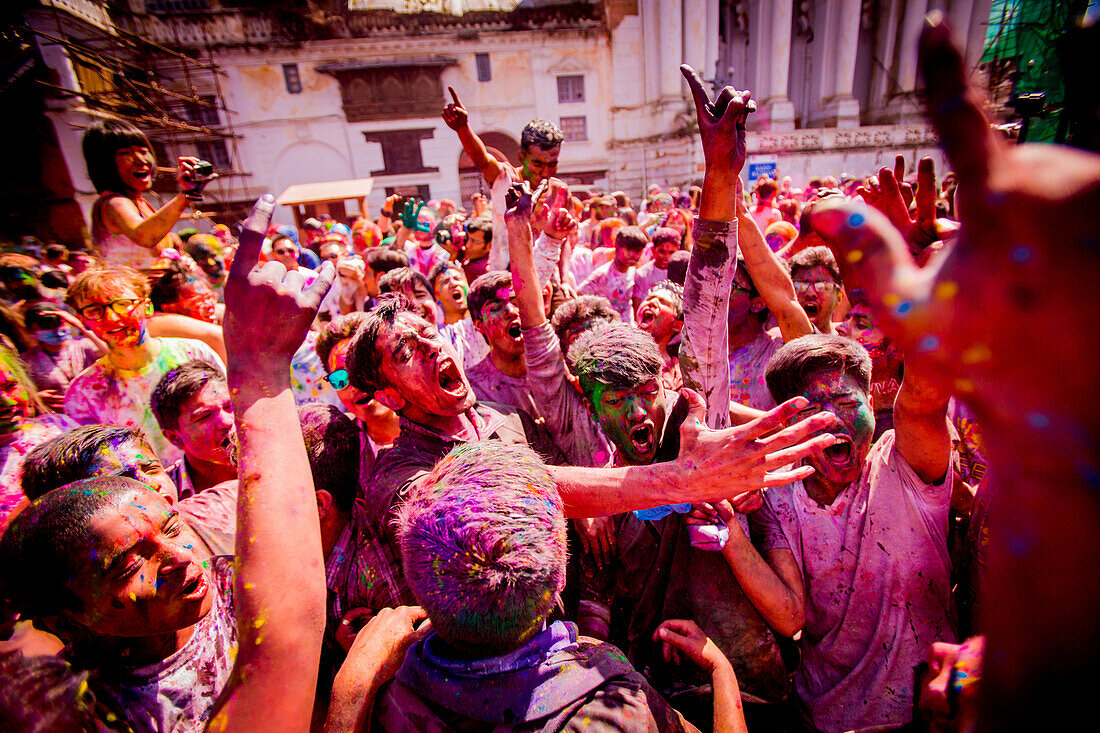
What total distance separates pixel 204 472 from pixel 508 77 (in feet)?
94.9

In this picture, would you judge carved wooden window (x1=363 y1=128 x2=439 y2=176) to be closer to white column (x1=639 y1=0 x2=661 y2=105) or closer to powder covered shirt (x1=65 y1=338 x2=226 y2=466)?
white column (x1=639 y1=0 x2=661 y2=105)

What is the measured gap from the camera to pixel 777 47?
80.3 feet

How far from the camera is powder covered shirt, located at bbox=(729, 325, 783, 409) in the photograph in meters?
2.99

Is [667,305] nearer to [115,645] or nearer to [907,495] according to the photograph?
[907,495]

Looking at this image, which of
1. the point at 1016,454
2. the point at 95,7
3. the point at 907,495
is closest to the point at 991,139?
the point at 1016,454

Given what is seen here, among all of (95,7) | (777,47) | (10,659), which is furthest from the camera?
(777,47)

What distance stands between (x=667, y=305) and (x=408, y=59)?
2842cm

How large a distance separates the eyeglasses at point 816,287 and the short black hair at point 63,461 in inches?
148

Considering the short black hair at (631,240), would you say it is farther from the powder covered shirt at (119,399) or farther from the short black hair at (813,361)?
the powder covered shirt at (119,399)

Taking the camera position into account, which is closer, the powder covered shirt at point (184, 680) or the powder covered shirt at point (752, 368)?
the powder covered shirt at point (184, 680)

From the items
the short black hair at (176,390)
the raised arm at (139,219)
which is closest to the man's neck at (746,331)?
the short black hair at (176,390)

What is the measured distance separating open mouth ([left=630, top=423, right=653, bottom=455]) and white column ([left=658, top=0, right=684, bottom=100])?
26.8 m

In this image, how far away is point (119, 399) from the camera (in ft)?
9.43

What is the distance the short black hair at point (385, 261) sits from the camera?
489 cm
